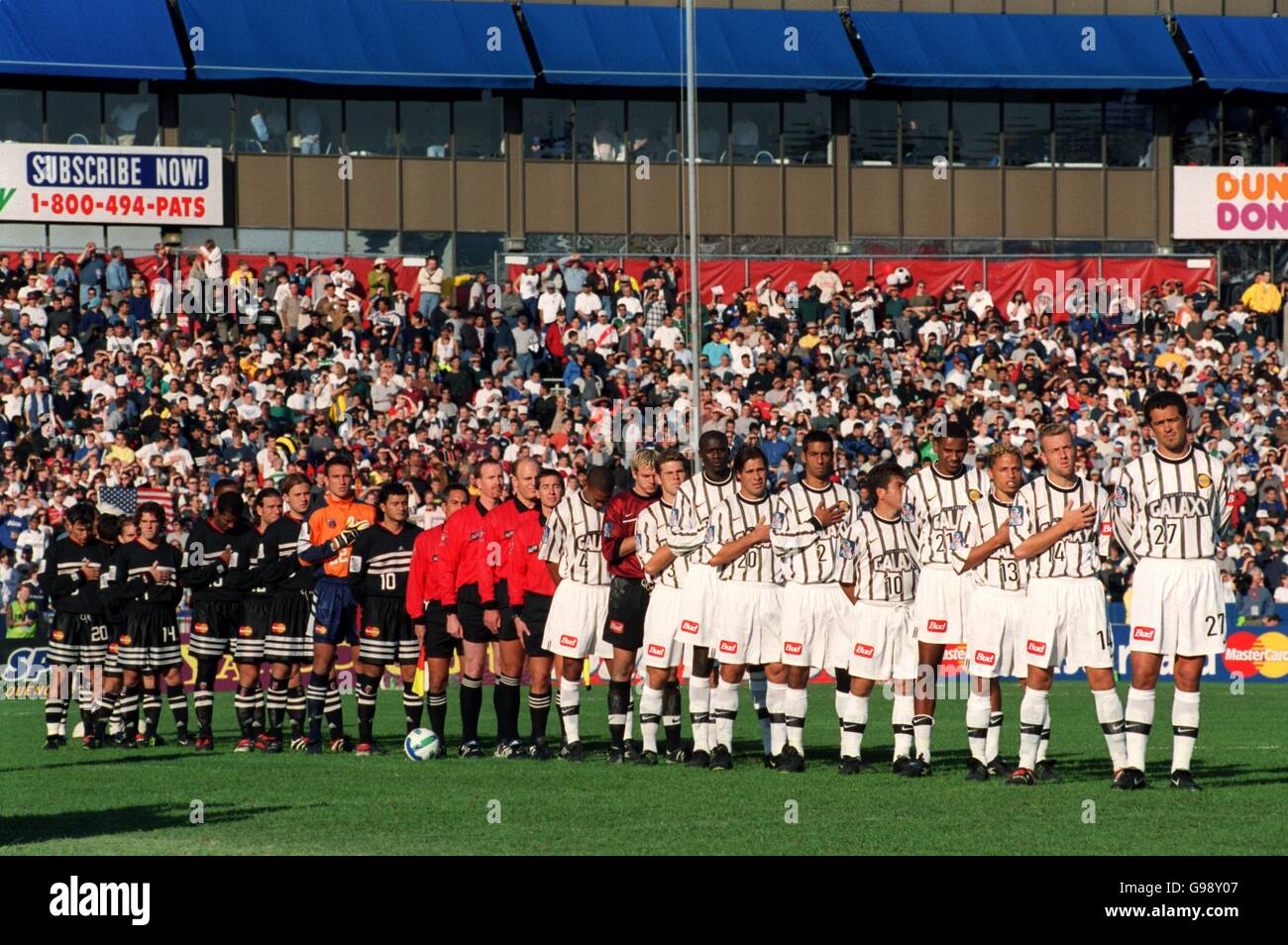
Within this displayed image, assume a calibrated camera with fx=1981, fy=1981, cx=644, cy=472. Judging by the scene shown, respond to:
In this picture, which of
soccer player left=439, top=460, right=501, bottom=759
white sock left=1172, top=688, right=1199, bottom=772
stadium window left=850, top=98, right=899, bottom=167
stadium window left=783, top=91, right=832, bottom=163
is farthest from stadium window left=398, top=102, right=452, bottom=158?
white sock left=1172, top=688, right=1199, bottom=772

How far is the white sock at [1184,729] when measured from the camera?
13.5m

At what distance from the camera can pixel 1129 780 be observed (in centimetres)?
1347

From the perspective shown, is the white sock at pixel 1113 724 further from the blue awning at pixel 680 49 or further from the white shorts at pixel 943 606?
the blue awning at pixel 680 49

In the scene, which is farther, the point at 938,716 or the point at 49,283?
the point at 49,283

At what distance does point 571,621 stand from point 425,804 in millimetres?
3736

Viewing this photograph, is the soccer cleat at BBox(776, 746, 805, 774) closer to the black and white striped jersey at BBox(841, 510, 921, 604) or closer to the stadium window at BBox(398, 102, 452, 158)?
the black and white striped jersey at BBox(841, 510, 921, 604)

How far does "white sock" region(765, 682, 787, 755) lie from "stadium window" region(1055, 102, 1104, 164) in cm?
3564

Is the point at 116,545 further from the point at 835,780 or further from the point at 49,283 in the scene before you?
the point at 49,283

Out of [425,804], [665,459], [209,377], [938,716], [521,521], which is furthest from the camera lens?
[209,377]

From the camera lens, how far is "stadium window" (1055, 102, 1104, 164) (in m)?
48.5

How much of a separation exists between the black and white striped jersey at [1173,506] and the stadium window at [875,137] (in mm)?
35064

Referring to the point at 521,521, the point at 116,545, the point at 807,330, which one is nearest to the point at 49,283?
the point at 807,330
